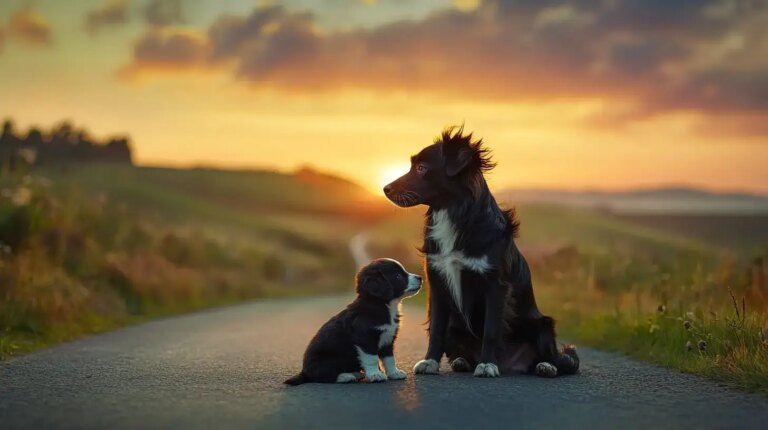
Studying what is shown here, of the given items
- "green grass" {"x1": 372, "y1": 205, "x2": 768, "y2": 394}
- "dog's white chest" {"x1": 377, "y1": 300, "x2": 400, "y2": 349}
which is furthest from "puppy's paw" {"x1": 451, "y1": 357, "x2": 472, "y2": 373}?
"green grass" {"x1": 372, "y1": 205, "x2": 768, "y2": 394}

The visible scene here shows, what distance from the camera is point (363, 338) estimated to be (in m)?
7.28

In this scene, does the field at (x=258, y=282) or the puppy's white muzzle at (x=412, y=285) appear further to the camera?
the field at (x=258, y=282)

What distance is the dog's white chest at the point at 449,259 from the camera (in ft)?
24.2

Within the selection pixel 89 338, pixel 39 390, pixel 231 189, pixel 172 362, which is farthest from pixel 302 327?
pixel 231 189

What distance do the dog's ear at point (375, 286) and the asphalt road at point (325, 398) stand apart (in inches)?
30.9

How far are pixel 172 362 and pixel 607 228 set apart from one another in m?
58.6

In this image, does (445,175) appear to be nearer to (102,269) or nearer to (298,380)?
(298,380)

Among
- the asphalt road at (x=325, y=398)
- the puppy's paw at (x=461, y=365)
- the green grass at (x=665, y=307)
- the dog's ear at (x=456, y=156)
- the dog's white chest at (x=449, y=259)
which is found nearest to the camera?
the asphalt road at (x=325, y=398)

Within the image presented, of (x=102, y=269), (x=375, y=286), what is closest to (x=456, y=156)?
(x=375, y=286)

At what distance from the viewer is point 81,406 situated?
6430 millimetres

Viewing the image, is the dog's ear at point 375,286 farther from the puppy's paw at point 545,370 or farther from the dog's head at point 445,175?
the puppy's paw at point 545,370

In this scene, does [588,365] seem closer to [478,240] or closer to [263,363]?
[478,240]

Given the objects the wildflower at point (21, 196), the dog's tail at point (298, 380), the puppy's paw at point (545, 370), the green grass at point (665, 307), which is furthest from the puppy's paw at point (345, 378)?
the wildflower at point (21, 196)

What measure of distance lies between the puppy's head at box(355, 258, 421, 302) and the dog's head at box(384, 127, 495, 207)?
60cm
